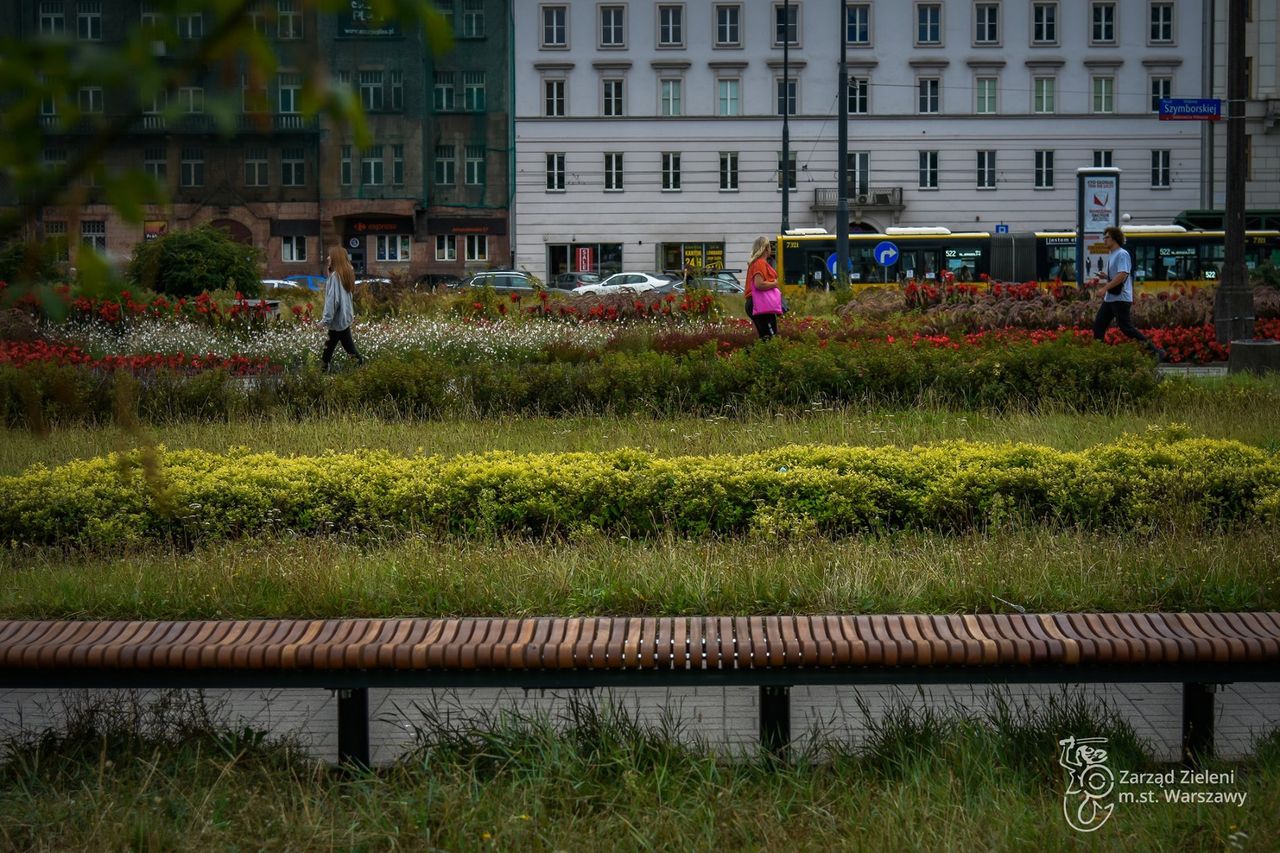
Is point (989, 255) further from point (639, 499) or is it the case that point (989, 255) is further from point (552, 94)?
point (639, 499)

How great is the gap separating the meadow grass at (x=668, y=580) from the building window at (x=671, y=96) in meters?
57.4

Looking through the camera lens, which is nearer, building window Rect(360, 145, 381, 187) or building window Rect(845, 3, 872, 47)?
building window Rect(360, 145, 381, 187)

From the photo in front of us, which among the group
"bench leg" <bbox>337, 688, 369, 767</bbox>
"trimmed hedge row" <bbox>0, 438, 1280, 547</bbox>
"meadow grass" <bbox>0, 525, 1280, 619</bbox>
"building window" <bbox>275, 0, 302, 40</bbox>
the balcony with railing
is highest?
the balcony with railing

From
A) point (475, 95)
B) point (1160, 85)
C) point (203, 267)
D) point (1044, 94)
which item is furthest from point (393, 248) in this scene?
point (203, 267)

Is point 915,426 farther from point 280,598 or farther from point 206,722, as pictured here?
point 206,722

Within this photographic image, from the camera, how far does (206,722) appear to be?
5223 mm

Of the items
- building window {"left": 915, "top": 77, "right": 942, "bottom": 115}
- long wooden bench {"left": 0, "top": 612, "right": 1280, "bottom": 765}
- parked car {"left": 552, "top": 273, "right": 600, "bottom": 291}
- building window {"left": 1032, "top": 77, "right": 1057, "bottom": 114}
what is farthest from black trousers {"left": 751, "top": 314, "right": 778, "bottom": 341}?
building window {"left": 1032, "top": 77, "right": 1057, "bottom": 114}

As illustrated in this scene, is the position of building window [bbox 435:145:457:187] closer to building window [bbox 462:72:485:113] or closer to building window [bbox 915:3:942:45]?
building window [bbox 462:72:485:113]

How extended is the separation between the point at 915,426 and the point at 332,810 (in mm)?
8119

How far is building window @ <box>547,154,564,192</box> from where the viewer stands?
207ft

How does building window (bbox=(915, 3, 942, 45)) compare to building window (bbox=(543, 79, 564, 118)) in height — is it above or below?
above

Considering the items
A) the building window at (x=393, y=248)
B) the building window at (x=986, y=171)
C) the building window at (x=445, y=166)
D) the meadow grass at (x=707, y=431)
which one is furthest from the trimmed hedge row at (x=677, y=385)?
the building window at (x=986, y=171)

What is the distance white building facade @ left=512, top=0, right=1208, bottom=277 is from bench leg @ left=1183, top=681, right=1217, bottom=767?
57.6 metres

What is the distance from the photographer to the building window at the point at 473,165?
62.8m
